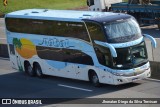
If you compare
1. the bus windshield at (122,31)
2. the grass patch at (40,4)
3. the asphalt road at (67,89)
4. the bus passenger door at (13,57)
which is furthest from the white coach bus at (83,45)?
the grass patch at (40,4)

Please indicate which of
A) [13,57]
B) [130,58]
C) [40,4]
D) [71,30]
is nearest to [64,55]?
[71,30]

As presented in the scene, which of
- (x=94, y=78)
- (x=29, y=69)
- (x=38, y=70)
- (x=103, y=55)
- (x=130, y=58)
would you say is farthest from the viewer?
(x=29, y=69)

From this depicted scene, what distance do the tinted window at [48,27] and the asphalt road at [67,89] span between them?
7.51ft

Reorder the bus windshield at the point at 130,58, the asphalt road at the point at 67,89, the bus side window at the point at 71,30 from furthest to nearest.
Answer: the bus side window at the point at 71,30 < the bus windshield at the point at 130,58 < the asphalt road at the point at 67,89

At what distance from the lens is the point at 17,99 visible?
20594 millimetres

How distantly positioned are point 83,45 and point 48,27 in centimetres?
283

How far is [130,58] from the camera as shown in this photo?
2120 cm

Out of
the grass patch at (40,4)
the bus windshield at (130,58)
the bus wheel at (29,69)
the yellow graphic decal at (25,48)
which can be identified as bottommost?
the grass patch at (40,4)

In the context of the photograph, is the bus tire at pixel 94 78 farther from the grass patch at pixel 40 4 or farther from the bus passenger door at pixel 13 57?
the grass patch at pixel 40 4

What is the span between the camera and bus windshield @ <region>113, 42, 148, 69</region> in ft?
68.8

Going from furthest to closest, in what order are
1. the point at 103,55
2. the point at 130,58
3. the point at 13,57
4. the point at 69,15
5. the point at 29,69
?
the point at 13,57
the point at 29,69
the point at 69,15
the point at 103,55
the point at 130,58

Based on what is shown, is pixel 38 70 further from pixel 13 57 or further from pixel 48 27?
pixel 48 27

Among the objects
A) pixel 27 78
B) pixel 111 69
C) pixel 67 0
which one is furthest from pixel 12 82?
pixel 67 0

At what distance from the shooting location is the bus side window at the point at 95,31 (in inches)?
838
